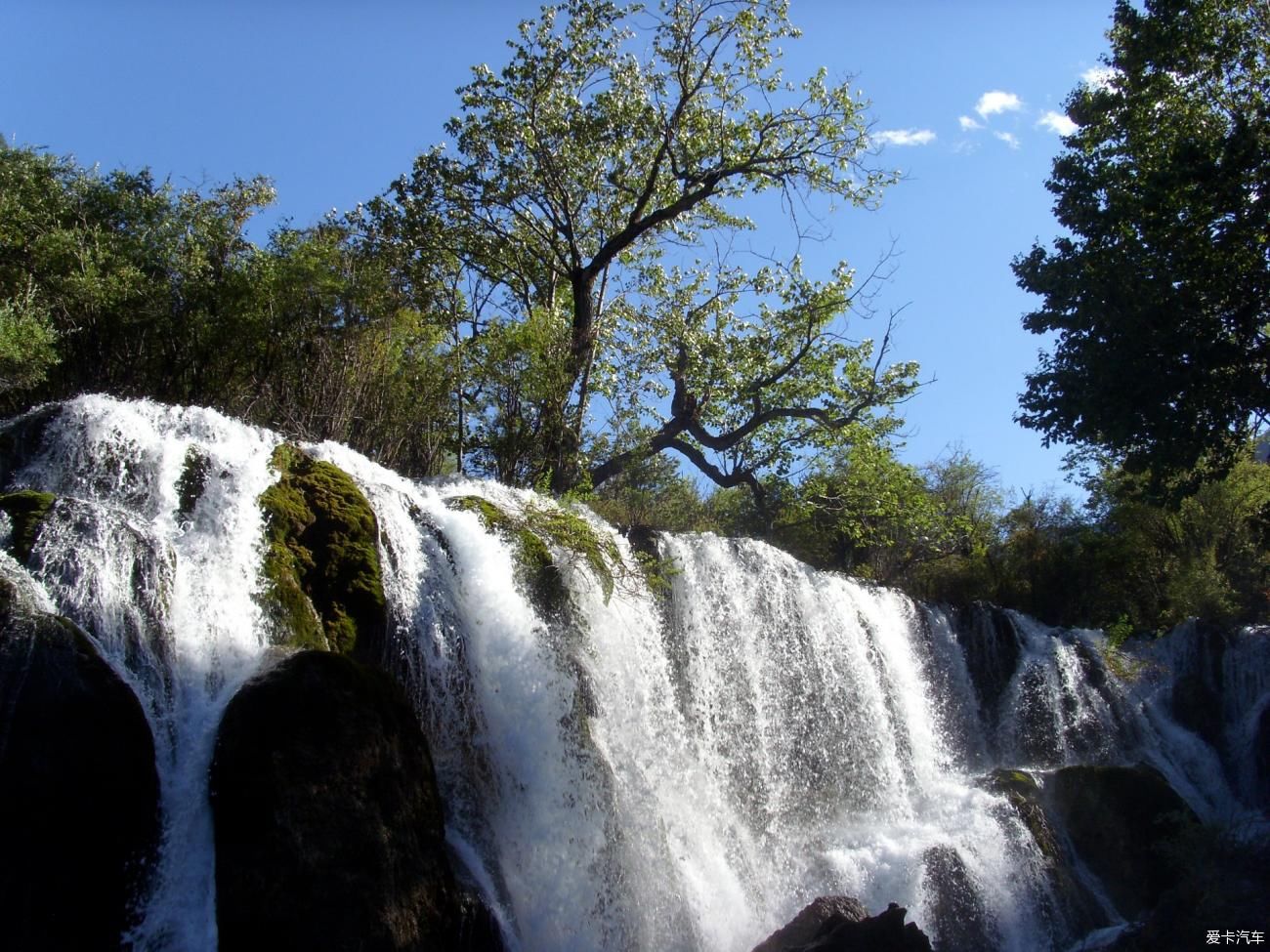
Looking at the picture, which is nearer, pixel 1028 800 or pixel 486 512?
pixel 486 512

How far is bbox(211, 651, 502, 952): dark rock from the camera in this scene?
6164 millimetres

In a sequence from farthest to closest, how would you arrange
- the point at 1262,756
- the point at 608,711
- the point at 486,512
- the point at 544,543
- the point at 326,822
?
the point at 1262,756 < the point at 544,543 < the point at 486,512 < the point at 608,711 < the point at 326,822

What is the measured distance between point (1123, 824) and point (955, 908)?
3.73 m

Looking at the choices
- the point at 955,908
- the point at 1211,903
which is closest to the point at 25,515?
the point at 955,908

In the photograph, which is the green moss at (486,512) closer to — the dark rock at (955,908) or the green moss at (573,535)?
the green moss at (573,535)

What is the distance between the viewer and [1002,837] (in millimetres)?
12773

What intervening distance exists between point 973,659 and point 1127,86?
1012cm

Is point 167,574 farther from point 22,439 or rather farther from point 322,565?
point 22,439

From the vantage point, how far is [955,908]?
1157 centimetres

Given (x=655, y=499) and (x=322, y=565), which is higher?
(x=655, y=499)

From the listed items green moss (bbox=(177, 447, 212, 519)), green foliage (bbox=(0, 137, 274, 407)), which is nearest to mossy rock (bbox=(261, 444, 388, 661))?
green moss (bbox=(177, 447, 212, 519))

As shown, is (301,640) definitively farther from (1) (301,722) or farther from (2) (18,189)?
(2) (18,189)

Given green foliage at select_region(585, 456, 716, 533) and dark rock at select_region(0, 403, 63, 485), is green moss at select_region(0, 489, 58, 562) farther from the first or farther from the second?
green foliage at select_region(585, 456, 716, 533)

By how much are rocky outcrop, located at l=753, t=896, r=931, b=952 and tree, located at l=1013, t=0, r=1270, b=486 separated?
791 cm
